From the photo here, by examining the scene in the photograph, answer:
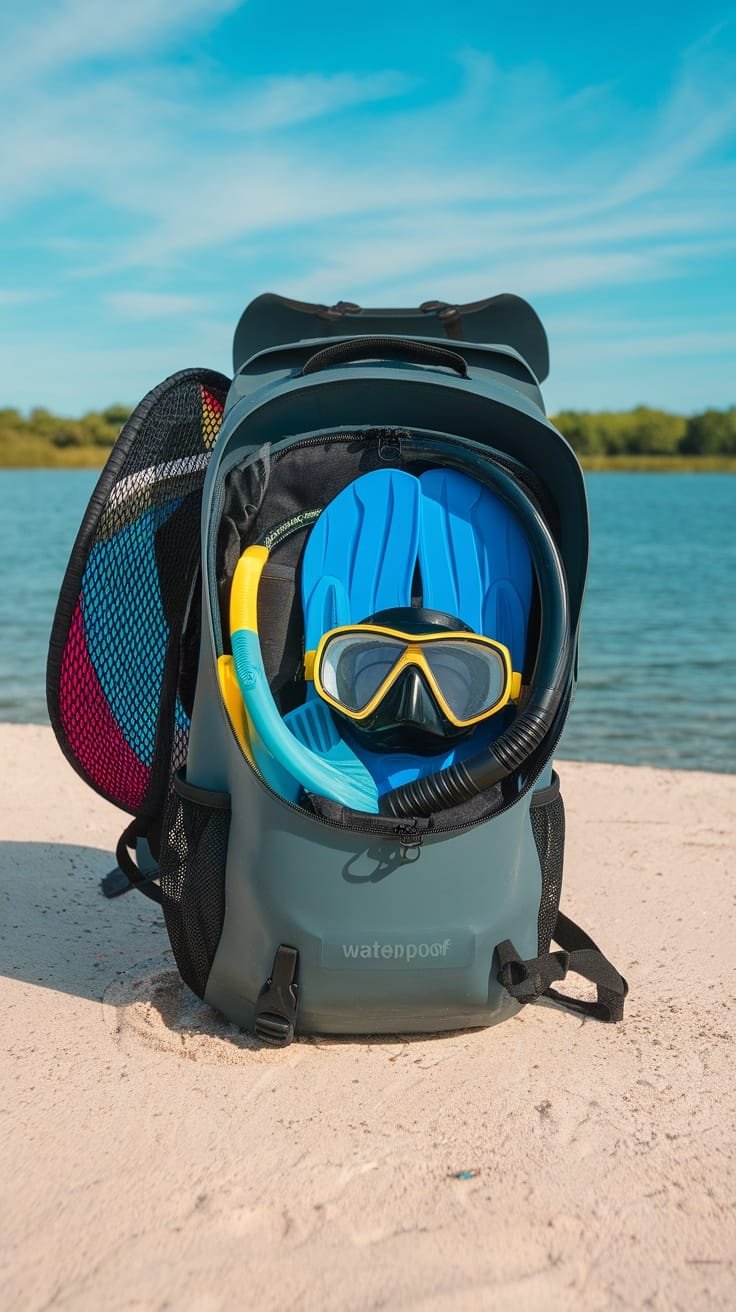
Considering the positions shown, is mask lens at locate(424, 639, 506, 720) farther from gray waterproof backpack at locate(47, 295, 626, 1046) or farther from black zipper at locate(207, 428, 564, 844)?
black zipper at locate(207, 428, 564, 844)

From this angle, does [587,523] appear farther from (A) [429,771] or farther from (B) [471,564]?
(A) [429,771]

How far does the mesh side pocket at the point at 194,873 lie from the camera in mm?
2740

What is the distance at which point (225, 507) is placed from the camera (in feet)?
9.66

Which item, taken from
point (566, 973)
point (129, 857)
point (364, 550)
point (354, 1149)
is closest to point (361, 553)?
point (364, 550)

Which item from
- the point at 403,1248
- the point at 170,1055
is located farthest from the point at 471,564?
the point at 403,1248

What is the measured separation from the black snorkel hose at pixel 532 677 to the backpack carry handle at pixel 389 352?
0.20 metres

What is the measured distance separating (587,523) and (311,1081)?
142 centimetres

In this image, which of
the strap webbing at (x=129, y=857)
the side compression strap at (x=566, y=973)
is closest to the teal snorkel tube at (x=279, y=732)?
the side compression strap at (x=566, y=973)

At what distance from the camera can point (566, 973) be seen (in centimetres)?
307

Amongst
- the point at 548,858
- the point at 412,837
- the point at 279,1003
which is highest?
the point at 412,837

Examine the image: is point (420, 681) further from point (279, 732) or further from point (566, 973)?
point (566, 973)

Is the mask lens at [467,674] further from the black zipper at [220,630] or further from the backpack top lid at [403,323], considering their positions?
the backpack top lid at [403,323]

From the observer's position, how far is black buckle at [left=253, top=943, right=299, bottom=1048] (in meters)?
2.61

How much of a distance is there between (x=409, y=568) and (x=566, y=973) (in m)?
1.09
